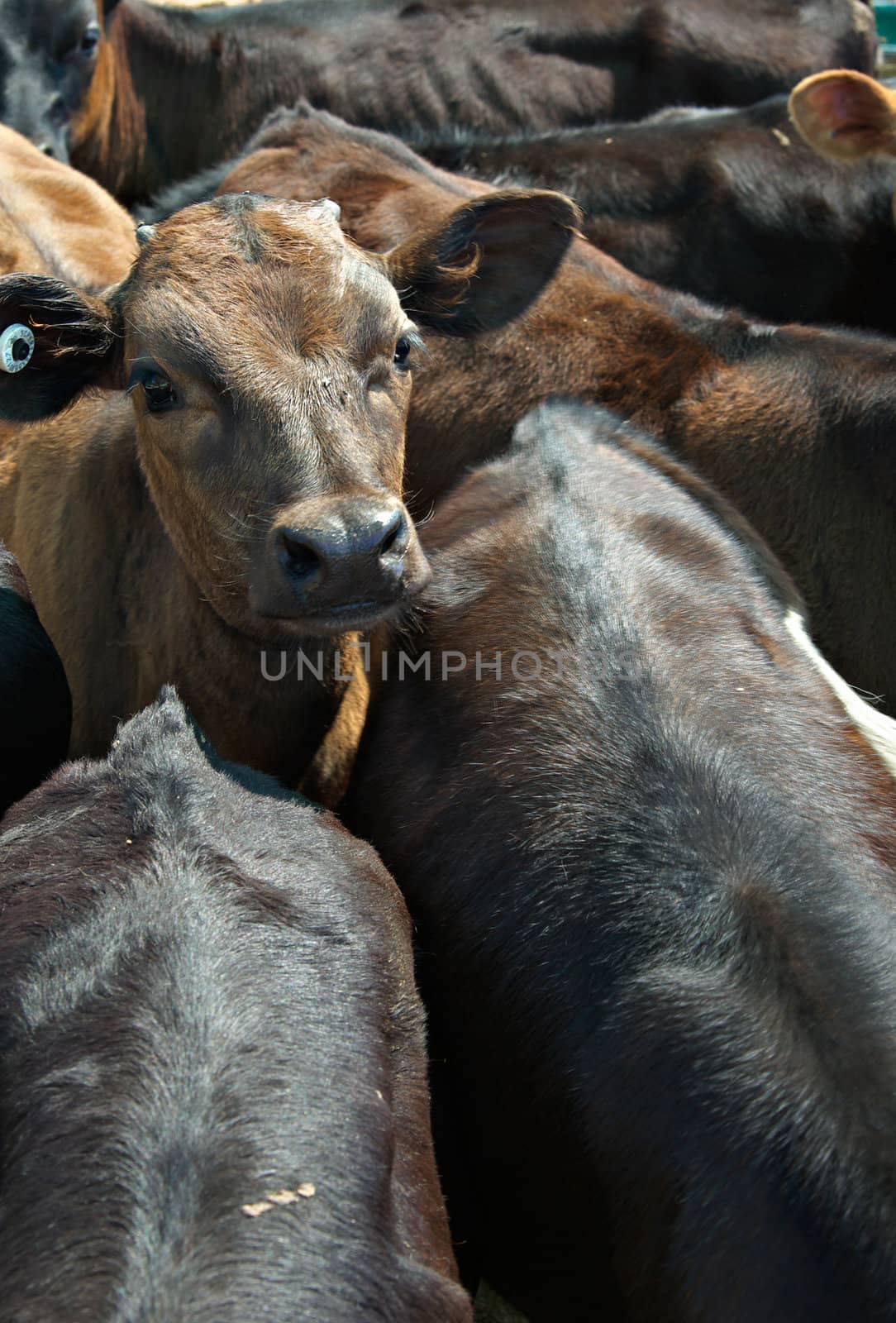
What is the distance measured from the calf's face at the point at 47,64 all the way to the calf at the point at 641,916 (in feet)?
16.7

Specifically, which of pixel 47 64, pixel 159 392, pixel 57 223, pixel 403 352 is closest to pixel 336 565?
pixel 159 392

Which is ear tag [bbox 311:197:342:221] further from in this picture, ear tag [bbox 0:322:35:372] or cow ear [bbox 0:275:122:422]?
ear tag [bbox 0:322:35:372]

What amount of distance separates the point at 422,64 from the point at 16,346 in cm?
558

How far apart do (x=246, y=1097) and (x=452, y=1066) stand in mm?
762

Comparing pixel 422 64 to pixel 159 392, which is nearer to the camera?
pixel 159 392

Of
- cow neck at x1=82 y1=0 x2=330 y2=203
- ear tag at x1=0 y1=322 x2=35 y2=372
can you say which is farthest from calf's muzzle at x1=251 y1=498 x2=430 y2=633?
cow neck at x1=82 y1=0 x2=330 y2=203

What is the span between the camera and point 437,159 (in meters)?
6.51

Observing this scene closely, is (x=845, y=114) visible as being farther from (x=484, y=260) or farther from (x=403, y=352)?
(x=403, y=352)

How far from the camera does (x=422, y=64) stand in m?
8.29

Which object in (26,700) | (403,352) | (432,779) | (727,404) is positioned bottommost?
(26,700)

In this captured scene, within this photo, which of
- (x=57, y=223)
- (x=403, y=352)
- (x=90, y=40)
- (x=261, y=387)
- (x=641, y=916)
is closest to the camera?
(x=641, y=916)

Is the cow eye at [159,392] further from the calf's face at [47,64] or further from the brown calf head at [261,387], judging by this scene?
the calf's face at [47,64]

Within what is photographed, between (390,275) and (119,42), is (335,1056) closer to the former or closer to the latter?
(390,275)

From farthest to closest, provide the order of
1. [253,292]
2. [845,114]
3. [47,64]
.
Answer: [47,64] < [845,114] < [253,292]
